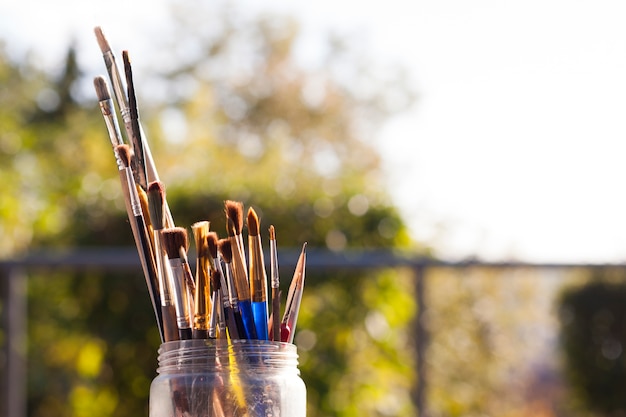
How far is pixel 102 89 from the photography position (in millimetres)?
884

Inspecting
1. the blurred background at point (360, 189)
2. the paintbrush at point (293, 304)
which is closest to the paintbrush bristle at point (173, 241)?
the paintbrush at point (293, 304)

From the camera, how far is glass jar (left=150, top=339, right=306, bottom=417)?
2.67 ft

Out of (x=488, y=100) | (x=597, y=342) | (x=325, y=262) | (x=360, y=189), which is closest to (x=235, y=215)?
(x=325, y=262)

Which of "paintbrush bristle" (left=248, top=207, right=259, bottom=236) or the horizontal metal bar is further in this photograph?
the horizontal metal bar

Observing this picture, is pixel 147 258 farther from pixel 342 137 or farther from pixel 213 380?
pixel 342 137

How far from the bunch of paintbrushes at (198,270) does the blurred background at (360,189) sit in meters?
0.15

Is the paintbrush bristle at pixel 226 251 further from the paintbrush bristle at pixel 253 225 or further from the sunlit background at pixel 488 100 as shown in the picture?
the sunlit background at pixel 488 100

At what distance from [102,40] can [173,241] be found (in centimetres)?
21

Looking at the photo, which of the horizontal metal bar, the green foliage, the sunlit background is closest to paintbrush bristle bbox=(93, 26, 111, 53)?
the horizontal metal bar

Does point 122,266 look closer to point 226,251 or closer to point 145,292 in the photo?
point 145,292

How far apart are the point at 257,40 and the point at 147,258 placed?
1355 centimetres

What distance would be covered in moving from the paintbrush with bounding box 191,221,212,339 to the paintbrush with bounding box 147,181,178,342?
23 millimetres

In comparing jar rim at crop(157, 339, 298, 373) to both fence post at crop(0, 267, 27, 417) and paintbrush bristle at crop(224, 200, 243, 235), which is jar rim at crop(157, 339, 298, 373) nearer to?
paintbrush bristle at crop(224, 200, 243, 235)

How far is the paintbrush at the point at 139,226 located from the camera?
34.0 inches
